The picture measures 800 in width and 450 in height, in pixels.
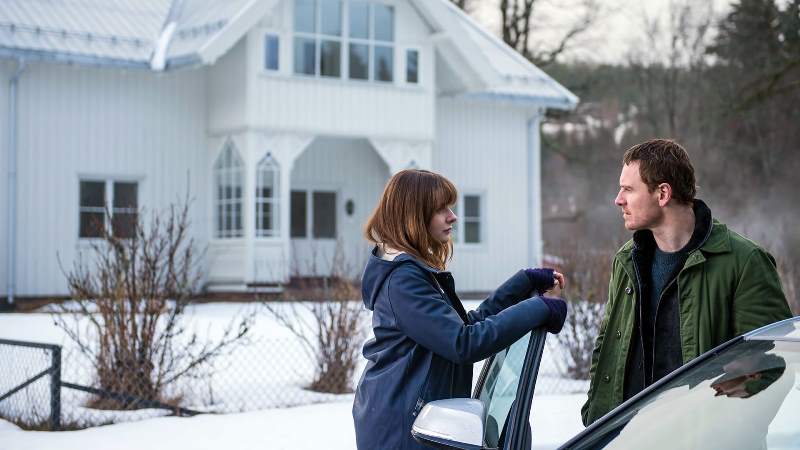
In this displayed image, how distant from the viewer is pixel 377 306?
10.5 feet

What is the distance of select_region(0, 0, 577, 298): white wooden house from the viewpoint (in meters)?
18.2

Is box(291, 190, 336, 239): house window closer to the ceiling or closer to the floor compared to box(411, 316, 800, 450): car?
closer to the ceiling

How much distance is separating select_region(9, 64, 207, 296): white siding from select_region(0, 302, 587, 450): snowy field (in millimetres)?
7304

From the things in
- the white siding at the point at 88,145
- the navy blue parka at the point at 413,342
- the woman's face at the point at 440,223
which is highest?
the white siding at the point at 88,145

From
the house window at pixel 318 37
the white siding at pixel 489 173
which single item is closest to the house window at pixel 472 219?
the white siding at pixel 489 173

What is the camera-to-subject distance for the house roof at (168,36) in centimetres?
1830

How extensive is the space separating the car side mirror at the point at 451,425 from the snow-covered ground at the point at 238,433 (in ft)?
12.4

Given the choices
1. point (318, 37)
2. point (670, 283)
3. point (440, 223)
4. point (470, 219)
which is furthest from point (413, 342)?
point (470, 219)

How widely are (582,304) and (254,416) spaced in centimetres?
398

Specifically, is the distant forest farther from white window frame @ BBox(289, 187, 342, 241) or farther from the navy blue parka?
the navy blue parka

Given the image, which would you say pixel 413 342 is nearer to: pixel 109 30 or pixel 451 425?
pixel 451 425

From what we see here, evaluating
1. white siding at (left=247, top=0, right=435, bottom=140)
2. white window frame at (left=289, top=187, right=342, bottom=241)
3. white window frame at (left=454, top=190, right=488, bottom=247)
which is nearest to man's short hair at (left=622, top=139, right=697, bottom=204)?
white siding at (left=247, top=0, right=435, bottom=140)

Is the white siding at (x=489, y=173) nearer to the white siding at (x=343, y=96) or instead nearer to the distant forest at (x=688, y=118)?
the white siding at (x=343, y=96)

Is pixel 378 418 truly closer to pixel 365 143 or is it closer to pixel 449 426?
pixel 449 426
